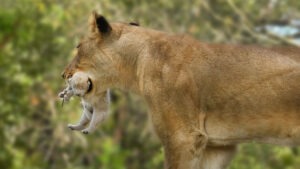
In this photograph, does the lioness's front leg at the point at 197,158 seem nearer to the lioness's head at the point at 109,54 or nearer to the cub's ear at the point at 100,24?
the lioness's head at the point at 109,54

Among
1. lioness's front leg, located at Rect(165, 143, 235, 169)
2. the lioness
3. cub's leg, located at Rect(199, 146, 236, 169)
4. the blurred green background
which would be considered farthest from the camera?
the blurred green background

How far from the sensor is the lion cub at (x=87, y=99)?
25.4ft

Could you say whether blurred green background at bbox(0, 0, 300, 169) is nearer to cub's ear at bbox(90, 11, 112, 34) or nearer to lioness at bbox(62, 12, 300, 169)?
cub's ear at bbox(90, 11, 112, 34)

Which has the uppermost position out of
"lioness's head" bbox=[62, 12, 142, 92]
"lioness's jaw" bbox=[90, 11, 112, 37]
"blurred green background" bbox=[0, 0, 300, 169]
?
"lioness's jaw" bbox=[90, 11, 112, 37]

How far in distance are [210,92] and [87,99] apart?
1175mm

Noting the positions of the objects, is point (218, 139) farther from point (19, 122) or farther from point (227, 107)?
point (19, 122)

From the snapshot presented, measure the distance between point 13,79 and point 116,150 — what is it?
2352mm

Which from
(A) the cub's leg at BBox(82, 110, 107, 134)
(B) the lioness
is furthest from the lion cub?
(B) the lioness

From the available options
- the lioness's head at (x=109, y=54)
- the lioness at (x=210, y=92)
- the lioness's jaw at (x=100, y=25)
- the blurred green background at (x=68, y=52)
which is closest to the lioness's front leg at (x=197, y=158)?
the lioness at (x=210, y=92)

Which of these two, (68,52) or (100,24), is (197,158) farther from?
(68,52)

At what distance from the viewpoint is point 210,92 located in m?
7.18

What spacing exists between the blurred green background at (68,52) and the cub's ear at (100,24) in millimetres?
6745

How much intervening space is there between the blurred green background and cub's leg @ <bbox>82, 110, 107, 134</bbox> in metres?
6.69

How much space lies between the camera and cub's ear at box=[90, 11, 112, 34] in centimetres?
766
